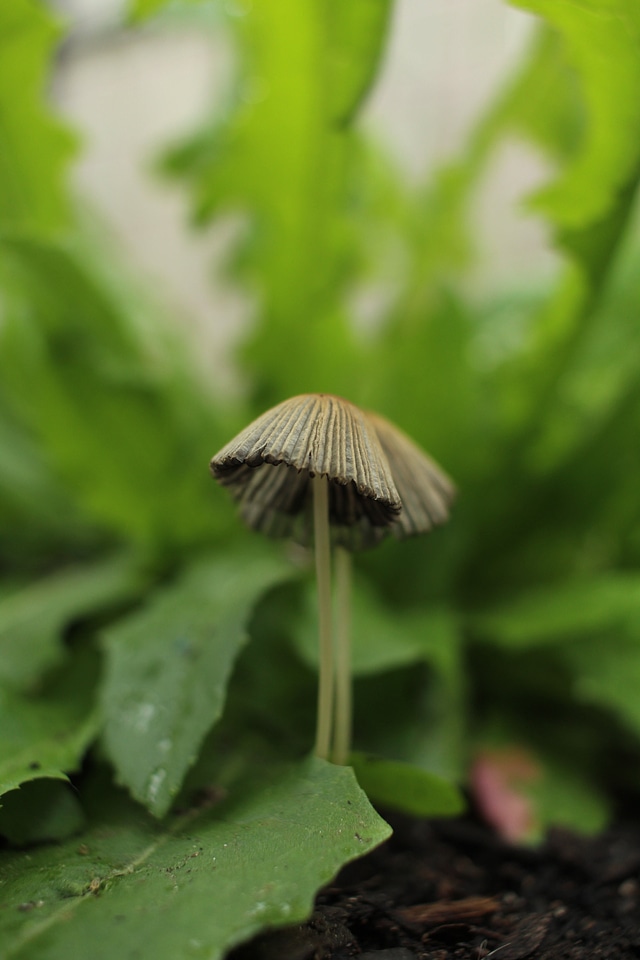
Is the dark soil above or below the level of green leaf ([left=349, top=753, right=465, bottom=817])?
below

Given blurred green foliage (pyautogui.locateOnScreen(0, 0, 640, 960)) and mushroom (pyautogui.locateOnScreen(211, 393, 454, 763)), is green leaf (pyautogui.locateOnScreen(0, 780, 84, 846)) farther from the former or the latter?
mushroom (pyautogui.locateOnScreen(211, 393, 454, 763))

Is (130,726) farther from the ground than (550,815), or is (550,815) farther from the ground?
(130,726)

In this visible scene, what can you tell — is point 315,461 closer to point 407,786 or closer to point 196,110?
point 407,786

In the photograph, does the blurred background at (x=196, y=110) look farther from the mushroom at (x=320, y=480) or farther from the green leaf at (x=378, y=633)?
the mushroom at (x=320, y=480)

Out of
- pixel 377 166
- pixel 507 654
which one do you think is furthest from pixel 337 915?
pixel 377 166

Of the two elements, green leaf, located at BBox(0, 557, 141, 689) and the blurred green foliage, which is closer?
the blurred green foliage

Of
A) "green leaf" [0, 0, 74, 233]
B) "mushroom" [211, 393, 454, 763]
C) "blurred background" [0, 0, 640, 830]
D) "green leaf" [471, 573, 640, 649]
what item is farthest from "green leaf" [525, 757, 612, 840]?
"green leaf" [0, 0, 74, 233]

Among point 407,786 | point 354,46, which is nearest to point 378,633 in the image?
point 407,786

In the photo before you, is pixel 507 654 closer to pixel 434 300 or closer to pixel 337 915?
pixel 337 915
